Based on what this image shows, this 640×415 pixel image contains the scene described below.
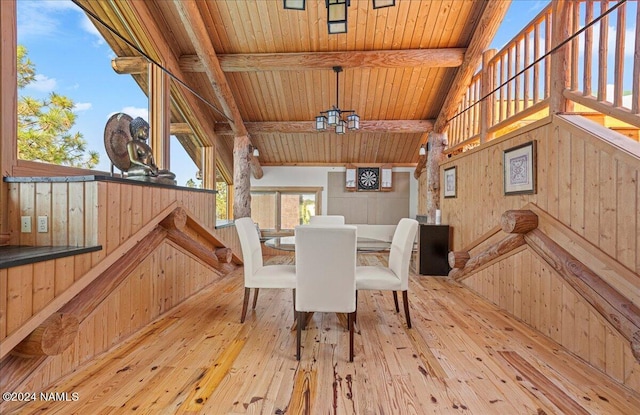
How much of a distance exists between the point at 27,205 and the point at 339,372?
2.36 metres

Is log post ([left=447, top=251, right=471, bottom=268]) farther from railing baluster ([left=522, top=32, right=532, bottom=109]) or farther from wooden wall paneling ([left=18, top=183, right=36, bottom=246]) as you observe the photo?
wooden wall paneling ([left=18, top=183, right=36, bottom=246])

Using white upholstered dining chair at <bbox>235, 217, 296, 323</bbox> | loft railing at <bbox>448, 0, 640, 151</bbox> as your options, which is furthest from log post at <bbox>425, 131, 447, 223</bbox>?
white upholstered dining chair at <bbox>235, 217, 296, 323</bbox>

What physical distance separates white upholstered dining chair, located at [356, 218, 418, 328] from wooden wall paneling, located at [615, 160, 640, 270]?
1259mm

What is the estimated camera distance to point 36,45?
2332 millimetres

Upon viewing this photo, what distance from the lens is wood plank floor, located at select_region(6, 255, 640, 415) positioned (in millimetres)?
1575

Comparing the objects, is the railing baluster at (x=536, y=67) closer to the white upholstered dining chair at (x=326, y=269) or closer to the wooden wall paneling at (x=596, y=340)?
the wooden wall paneling at (x=596, y=340)

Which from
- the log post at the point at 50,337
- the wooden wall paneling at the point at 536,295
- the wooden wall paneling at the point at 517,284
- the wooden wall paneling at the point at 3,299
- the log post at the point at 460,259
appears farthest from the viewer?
the log post at the point at 460,259

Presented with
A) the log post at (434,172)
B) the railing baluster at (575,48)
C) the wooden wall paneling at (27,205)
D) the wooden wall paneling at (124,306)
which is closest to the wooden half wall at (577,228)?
the railing baluster at (575,48)

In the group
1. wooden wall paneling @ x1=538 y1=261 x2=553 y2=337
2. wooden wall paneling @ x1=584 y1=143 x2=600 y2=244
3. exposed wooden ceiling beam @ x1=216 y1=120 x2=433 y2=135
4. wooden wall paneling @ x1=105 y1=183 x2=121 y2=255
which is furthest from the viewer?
exposed wooden ceiling beam @ x1=216 y1=120 x2=433 y2=135

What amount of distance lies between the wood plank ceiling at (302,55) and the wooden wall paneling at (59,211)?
2322mm

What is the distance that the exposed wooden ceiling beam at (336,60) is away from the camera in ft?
13.4

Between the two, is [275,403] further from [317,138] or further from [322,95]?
[317,138]

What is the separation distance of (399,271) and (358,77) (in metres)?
3.53

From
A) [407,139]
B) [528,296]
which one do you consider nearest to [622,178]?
[528,296]
